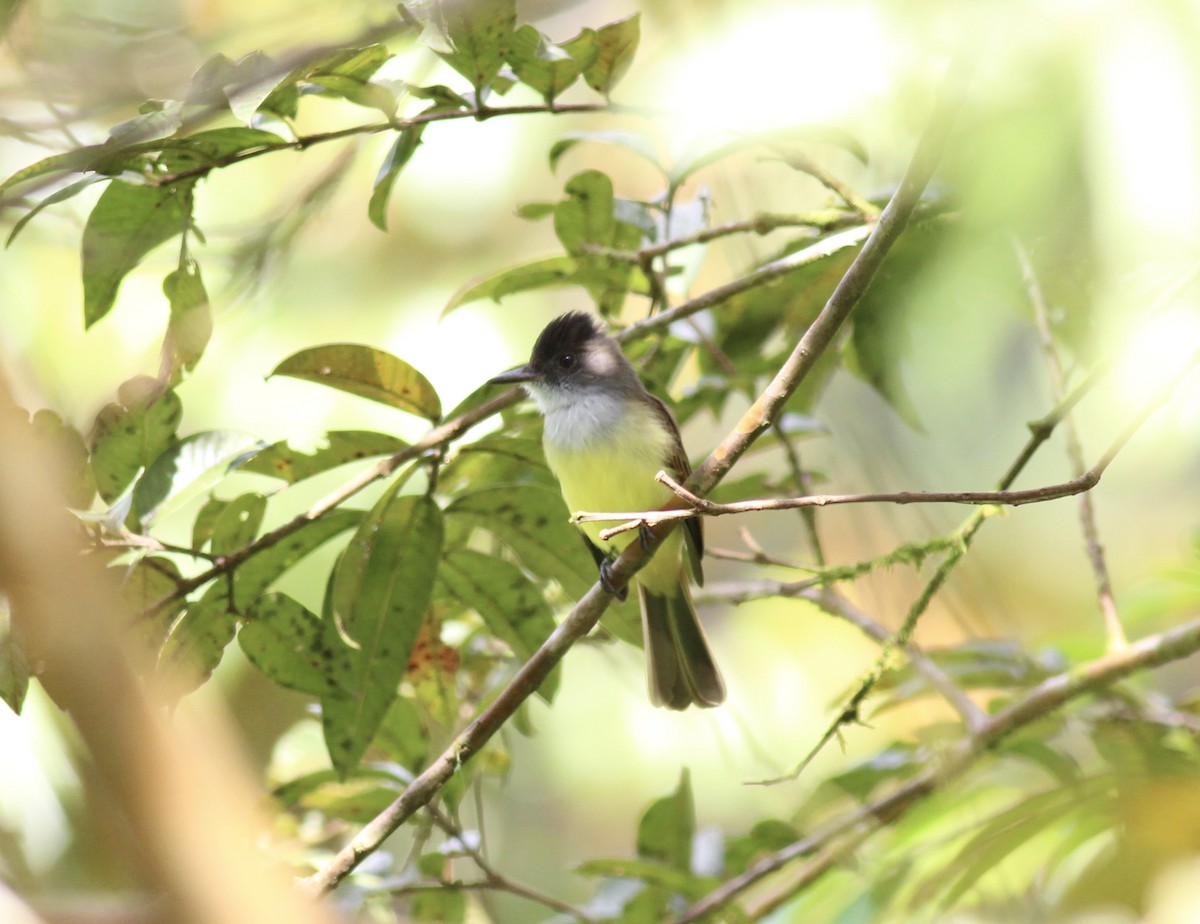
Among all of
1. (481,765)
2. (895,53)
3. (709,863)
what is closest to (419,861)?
(481,765)

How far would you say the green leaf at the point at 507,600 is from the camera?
7.30ft

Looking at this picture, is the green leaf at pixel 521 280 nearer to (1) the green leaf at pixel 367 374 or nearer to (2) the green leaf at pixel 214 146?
(1) the green leaf at pixel 367 374

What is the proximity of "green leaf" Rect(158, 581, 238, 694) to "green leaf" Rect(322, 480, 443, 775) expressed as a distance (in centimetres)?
17

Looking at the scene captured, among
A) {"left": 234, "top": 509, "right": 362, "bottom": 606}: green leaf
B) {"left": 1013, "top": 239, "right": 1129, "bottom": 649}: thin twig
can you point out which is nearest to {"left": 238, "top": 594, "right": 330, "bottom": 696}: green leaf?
{"left": 234, "top": 509, "right": 362, "bottom": 606}: green leaf

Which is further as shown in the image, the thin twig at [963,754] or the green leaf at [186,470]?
the thin twig at [963,754]

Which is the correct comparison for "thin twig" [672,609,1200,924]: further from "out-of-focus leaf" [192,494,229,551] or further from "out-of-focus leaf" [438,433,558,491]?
"out-of-focus leaf" [192,494,229,551]

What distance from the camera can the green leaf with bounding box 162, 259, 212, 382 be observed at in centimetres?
197

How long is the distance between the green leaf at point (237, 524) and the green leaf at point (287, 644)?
0.10 meters

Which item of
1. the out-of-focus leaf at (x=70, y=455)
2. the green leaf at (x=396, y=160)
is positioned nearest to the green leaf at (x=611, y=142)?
the green leaf at (x=396, y=160)

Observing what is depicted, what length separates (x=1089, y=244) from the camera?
4.21 feet

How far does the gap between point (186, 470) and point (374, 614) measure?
1.23ft

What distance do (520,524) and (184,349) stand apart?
63cm

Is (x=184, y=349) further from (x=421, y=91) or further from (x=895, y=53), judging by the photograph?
(x=895, y=53)

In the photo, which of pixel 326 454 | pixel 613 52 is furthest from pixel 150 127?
pixel 613 52
